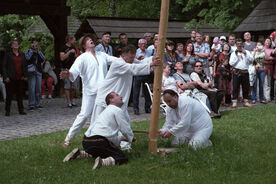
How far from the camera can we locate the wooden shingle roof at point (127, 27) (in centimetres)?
2430

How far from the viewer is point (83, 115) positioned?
8820 mm

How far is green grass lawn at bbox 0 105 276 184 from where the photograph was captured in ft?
20.9

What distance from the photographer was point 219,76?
1535cm

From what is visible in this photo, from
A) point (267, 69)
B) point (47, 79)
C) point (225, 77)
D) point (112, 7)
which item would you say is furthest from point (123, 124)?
point (112, 7)

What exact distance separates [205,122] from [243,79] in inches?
283

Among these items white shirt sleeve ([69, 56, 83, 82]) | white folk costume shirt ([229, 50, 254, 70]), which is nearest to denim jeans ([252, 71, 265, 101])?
white folk costume shirt ([229, 50, 254, 70])

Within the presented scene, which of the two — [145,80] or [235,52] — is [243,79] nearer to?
[235,52]

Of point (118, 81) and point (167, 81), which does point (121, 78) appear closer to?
point (118, 81)

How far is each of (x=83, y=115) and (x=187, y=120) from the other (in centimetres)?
194

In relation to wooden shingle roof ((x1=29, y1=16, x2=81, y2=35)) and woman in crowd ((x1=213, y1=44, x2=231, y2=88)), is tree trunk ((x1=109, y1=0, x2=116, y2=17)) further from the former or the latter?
woman in crowd ((x1=213, y1=44, x2=231, y2=88))

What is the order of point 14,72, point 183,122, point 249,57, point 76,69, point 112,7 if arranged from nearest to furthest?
point 183,122, point 76,69, point 14,72, point 249,57, point 112,7

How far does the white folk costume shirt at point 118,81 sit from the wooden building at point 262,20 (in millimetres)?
18094

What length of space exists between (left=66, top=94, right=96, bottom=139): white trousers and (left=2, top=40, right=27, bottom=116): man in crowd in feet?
18.0

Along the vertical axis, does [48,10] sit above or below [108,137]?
above
